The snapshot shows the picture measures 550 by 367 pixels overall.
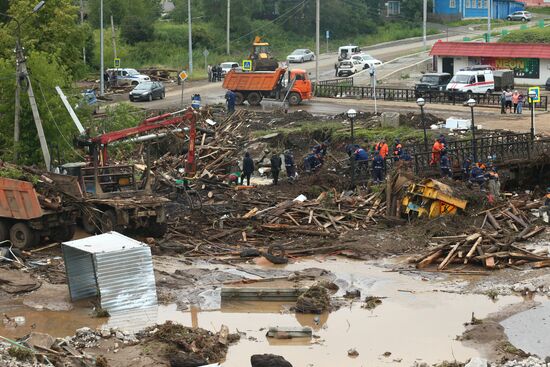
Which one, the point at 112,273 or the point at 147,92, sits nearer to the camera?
the point at 112,273

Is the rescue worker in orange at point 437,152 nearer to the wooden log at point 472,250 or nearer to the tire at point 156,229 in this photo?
the wooden log at point 472,250

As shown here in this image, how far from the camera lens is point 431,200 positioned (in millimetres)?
28859

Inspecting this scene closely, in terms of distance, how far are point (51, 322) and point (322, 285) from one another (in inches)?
235

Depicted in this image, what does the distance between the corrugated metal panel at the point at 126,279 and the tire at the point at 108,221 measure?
467 cm

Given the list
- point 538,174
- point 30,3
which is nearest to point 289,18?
point 30,3

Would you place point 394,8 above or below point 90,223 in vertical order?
above

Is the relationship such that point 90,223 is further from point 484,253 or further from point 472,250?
point 484,253

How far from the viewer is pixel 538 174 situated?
116 feet

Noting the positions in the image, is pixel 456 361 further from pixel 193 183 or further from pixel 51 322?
pixel 193 183

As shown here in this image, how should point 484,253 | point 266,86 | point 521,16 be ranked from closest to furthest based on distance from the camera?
point 484,253
point 266,86
point 521,16

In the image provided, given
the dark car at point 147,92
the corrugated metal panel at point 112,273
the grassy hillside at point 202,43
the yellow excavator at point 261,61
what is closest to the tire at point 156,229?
the corrugated metal panel at point 112,273

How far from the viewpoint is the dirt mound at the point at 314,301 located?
21703mm

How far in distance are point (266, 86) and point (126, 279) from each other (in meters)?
32.6

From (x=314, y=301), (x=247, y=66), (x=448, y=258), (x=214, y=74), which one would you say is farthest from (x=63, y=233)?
(x=214, y=74)
